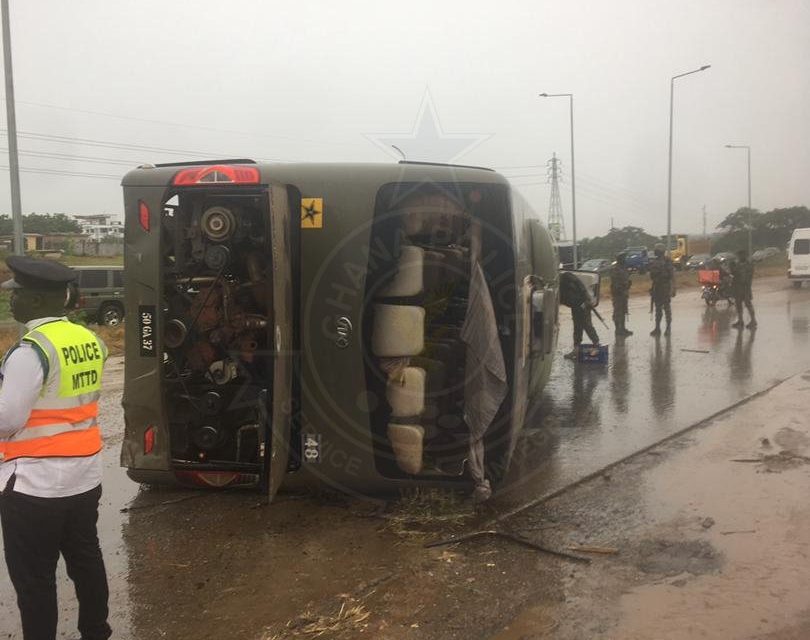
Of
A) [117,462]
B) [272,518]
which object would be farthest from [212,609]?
[117,462]

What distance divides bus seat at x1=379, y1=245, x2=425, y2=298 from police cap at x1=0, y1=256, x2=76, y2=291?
2067 mm

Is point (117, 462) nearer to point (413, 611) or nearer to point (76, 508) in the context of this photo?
point (76, 508)

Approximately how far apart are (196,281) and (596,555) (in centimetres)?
310

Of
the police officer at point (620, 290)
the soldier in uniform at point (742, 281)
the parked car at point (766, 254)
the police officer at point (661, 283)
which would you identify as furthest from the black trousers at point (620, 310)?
the parked car at point (766, 254)

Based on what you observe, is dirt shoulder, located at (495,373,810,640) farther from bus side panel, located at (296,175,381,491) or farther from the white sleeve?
the white sleeve

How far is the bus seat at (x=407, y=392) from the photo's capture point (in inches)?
184

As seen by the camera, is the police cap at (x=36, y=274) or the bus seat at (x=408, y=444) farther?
the bus seat at (x=408, y=444)

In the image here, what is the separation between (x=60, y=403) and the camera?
308 cm

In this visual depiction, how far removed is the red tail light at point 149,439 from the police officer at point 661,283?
12127 mm

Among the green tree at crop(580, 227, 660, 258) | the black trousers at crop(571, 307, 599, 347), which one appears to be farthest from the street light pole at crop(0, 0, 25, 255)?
the green tree at crop(580, 227, 660, 258)

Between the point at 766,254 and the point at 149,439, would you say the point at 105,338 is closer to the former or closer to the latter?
the point at 149,439

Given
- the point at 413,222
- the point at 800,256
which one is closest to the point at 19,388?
the point at 413,222

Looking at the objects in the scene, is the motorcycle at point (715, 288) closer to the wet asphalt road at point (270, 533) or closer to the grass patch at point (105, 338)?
the wet asphalt road at point (270, 533)

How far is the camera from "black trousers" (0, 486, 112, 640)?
300cm
